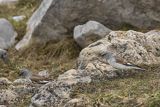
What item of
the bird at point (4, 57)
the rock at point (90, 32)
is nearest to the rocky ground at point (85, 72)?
the rock at point (90, 32)

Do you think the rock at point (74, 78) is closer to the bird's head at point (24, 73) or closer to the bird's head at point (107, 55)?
the bird's head at point (107, 55)

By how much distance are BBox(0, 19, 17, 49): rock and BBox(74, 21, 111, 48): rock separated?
2.46 m

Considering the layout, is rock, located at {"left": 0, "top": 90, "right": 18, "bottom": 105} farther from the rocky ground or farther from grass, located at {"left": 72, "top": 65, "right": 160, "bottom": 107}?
grass, located at {"left": 72, "top": 65, "right": 160, "bottom": 107}

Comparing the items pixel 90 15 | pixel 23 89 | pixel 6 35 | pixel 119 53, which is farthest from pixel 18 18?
pixel 23 89

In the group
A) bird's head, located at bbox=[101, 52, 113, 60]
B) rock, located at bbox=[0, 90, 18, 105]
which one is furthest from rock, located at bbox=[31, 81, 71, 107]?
bird's head, located at bbox=[101, 52, 113, 60]

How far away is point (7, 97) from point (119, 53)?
229cm

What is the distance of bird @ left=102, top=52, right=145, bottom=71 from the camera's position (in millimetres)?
9141

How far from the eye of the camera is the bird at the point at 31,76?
409 inches

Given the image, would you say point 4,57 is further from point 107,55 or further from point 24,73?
point 107,55

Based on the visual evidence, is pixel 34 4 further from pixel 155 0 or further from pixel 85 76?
pixel 85 76

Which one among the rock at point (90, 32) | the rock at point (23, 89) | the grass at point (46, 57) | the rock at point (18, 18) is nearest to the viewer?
the rock at point (23, 89)

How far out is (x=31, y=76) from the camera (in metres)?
10.9

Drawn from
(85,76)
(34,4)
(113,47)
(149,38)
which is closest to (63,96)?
(85,76)

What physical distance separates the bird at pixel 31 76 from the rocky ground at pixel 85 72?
2 centimetres
